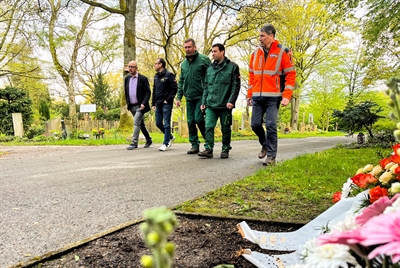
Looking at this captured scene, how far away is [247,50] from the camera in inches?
1239

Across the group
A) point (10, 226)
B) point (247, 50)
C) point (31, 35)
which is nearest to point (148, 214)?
point (10, 226)

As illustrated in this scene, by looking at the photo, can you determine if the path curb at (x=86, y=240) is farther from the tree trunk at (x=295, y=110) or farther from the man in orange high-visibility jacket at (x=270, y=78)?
the tree trunk at (x=295, y=110)

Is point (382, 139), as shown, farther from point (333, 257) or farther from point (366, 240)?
point (366, 240)

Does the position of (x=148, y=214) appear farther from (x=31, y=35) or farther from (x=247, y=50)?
(x=247, y=50)

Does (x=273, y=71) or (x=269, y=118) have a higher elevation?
(x=273, y=71)

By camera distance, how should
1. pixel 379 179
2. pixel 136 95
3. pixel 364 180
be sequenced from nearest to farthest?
1. pixel 379 179
2. pixel 364 180
3. pixel 136 95

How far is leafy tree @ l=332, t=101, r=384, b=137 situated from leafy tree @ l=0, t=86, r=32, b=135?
52.7 feet

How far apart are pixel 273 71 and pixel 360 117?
481cm

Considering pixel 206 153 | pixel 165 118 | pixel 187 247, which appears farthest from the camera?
pixel 165 118

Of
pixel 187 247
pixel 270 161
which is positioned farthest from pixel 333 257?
pixel 270 161

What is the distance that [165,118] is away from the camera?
7.89 metres

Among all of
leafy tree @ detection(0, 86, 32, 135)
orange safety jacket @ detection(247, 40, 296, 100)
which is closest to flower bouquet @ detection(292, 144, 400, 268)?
orange safety jacket @ detection(247, 40, 296, 100)

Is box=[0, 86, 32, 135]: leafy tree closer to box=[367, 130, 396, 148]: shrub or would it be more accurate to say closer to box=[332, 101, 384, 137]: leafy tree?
box=[332, 101, 384, 137]: leafy tree

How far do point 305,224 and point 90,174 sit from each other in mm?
3266
